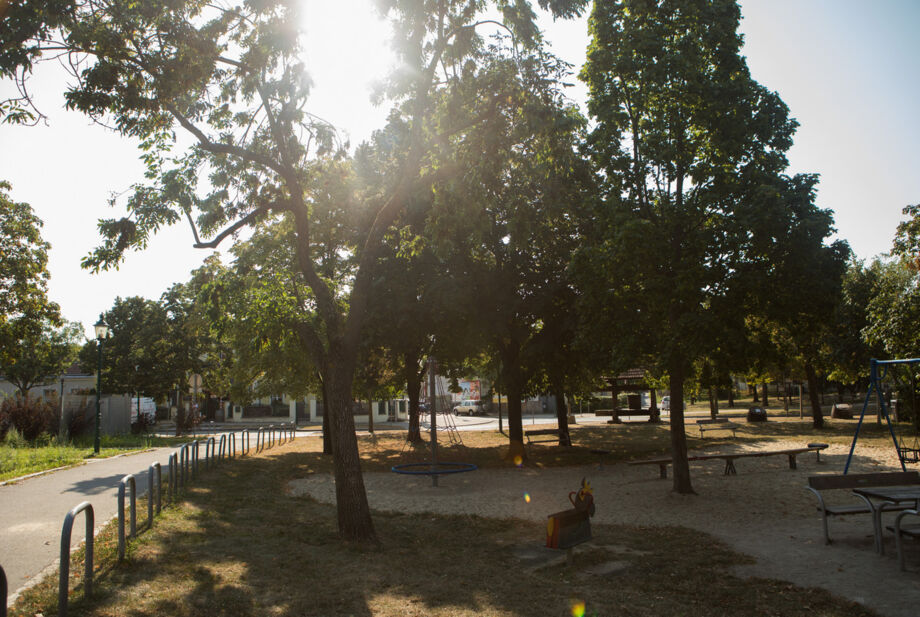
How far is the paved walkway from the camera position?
7491mm

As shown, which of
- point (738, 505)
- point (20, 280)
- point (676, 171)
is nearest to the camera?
point (738, 505)

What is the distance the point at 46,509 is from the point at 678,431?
40.4 ft

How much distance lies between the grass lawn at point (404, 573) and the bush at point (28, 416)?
1815cm

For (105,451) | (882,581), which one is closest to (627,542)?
(882,581)

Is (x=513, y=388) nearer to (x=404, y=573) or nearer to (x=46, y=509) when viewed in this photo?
(x=404, y=573)

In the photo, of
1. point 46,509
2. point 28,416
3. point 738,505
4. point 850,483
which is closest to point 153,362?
point 28,416

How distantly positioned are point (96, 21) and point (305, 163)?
4076mm

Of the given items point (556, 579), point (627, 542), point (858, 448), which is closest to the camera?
point (556, 579)

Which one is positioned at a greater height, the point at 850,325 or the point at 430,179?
the point at 430,179

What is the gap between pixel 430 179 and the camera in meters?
10.1

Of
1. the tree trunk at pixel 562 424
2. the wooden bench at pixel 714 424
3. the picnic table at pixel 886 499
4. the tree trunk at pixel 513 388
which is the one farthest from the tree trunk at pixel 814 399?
the picnic table at pixel 886 499

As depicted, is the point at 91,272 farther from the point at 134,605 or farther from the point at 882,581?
the point at 882,581

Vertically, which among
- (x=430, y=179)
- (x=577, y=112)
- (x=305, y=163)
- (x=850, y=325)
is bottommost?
(x=850, y=325)

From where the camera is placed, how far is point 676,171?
12.2 m
